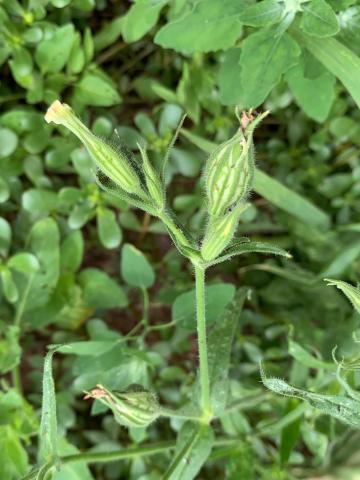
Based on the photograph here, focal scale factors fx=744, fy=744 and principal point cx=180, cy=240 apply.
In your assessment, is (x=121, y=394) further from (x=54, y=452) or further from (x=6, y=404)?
(x=6, y=404)

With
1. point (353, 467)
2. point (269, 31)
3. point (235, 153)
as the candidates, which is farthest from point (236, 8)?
point (353, 467)

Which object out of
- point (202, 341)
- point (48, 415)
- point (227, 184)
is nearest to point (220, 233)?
point (227, 184)

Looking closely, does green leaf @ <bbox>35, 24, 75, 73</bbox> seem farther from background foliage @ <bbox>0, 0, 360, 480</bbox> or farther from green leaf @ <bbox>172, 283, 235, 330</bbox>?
green leaf @ <bbox>172, 283, 235, 330</bbox>

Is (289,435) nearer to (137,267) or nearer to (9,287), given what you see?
(137,267)

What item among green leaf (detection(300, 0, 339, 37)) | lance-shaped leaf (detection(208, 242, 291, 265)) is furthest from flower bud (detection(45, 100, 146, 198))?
green leaf (detection(300, 0, 339, 37))

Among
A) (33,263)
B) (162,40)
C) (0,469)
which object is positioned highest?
(162,40)

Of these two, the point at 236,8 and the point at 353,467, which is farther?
the point at 353,467
